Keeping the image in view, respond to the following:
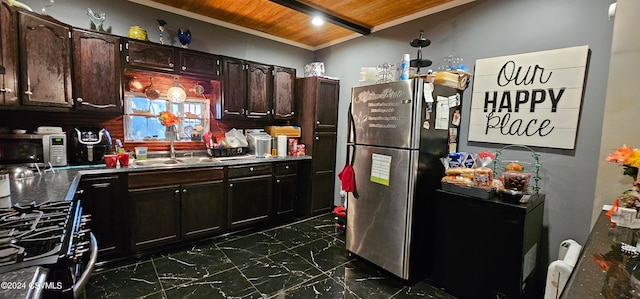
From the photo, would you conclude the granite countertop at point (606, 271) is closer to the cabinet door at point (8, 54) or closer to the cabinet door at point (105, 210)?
the cabinet door at point (105, 210)

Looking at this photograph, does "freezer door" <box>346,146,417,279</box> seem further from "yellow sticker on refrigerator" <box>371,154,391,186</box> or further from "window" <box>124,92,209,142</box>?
"window" <box>124,92,209,142</box>

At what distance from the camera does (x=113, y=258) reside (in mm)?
2484

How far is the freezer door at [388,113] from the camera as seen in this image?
85.4 inches

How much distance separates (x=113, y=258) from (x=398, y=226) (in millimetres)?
2613

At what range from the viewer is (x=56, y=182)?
6.27 ft

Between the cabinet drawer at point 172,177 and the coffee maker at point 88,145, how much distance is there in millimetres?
437

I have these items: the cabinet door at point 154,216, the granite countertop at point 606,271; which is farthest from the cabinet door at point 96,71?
the granite countertop at point 606,271

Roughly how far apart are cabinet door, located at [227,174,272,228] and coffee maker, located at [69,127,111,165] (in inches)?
49.3

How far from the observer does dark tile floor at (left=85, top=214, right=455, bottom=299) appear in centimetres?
215

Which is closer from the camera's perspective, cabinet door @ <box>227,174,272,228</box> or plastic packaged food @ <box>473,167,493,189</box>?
plastic packaged food @ <box>473,167,493,189</box>

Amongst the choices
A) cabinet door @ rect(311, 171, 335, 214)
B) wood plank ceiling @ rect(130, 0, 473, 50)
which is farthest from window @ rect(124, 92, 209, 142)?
cabinet door @ rect(311, 171, 335, 214)

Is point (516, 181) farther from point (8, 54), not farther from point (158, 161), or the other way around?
point (8, 54)

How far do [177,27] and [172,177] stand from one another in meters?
1.79

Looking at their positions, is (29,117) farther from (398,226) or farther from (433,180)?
(433,180)
